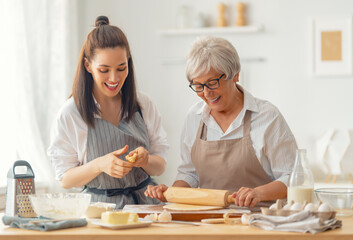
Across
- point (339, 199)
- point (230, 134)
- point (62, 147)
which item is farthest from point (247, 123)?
point (62, 147)

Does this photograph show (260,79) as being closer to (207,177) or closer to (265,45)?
(265,45)

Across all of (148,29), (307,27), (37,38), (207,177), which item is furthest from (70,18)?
(207,177)

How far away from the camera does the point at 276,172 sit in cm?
225

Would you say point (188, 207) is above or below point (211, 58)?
below

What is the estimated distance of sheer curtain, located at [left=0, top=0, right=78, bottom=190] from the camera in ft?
12.2

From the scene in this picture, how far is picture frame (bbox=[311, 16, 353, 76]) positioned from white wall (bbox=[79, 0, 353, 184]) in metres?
0.06

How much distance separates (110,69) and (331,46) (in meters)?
3.05

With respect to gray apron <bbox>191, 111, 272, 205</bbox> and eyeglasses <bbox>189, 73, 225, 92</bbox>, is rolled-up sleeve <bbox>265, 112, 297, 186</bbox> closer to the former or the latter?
gray apron <bbox>191, 111, 272, 205</bbox>

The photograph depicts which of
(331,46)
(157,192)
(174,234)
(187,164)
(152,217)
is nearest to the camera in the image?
(174,234)

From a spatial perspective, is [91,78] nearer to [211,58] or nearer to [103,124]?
[103,124]

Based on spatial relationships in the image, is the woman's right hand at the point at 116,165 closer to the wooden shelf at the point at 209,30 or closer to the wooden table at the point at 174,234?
the wooden table at the point at 174,234

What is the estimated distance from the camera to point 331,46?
4.82 m

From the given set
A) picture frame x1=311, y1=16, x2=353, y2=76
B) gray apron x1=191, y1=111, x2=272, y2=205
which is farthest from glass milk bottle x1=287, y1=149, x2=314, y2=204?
picture frame x1=311, y1=16, x2=353, y2=76

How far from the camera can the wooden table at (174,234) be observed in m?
1.64
